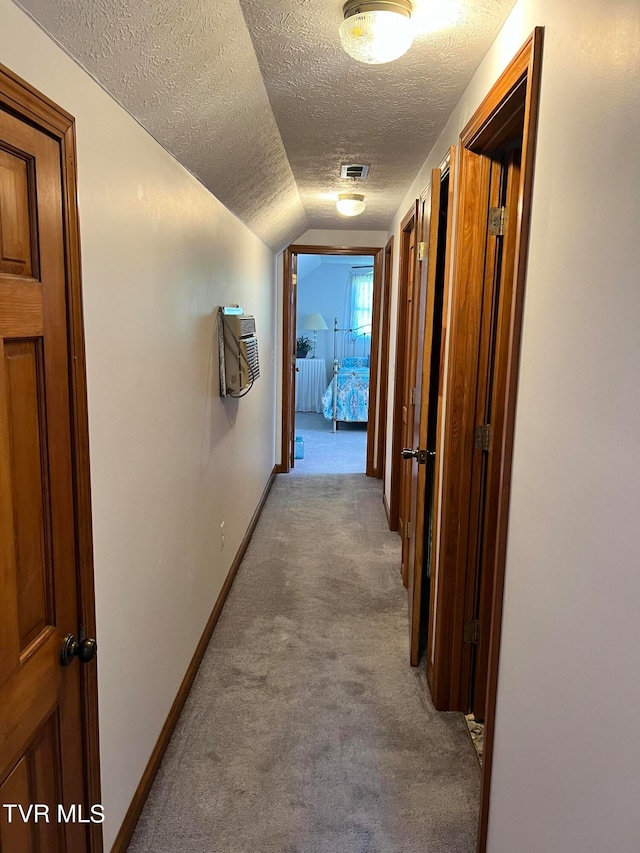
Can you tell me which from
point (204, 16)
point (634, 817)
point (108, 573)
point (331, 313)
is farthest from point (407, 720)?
point (331, 313)

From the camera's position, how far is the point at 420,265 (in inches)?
109

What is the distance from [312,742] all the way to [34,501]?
1523 millimetres

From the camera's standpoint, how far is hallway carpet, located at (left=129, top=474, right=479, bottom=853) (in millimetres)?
1794

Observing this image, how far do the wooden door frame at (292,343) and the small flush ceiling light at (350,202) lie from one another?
4.49 feet

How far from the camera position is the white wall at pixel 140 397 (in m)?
1.39

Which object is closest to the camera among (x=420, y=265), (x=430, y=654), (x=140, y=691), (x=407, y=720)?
(x=140, y=691)

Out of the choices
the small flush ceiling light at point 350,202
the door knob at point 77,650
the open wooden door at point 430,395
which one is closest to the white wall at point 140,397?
the door knob at point 77,650

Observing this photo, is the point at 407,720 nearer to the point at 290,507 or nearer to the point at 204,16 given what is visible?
the point at 204,16

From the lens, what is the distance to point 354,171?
3168mm

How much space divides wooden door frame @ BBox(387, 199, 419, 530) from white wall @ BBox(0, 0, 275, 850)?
1.52 metres

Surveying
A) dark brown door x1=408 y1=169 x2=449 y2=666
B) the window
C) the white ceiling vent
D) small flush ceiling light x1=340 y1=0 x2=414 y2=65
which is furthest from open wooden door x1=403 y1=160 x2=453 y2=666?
the window

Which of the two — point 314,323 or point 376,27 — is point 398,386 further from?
point 314,323

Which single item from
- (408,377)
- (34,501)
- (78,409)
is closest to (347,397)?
(408,377)

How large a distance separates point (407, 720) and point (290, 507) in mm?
2617
